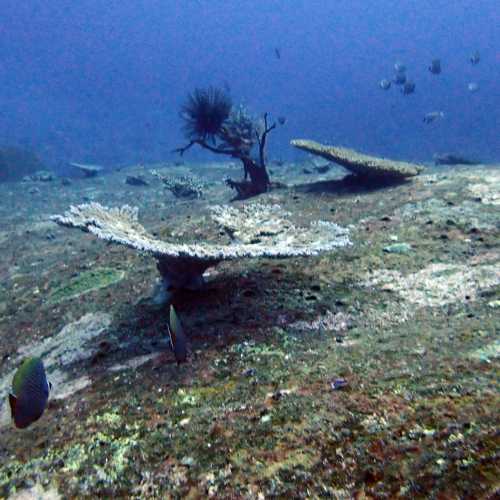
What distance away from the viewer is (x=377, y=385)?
235 centimetres

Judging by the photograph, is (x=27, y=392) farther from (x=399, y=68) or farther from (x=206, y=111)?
(x=399, y=68)

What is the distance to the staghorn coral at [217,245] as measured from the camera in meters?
3.64

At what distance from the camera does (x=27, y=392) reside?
2484 mm

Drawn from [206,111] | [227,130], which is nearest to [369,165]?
[227,130]

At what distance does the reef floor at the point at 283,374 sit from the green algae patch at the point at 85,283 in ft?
0.12

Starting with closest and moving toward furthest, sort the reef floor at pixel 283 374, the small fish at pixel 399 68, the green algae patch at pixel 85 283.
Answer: the reef floor at pixel 283 374 → the green algae patch at pixel 85 283 → the small fish at pixel 399 68

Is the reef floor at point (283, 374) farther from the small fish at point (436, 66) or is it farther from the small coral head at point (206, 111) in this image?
the small fish at point (436, 66)

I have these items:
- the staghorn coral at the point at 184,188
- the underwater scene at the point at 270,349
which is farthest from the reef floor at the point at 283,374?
the staghorn coral at the point at 184,188

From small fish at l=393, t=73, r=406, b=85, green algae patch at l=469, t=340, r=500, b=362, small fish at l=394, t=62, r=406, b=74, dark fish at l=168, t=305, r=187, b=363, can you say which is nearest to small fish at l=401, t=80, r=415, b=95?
small fish at l=393, t=73, r=406, b=85

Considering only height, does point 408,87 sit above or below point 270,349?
above

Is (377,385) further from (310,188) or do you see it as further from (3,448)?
(310,188)

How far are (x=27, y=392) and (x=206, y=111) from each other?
30.6 feet

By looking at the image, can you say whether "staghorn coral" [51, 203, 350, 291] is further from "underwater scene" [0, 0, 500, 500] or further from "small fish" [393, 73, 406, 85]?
"small fish" [393, 73, 406, 85]

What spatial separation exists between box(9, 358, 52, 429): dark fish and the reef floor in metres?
0.25
